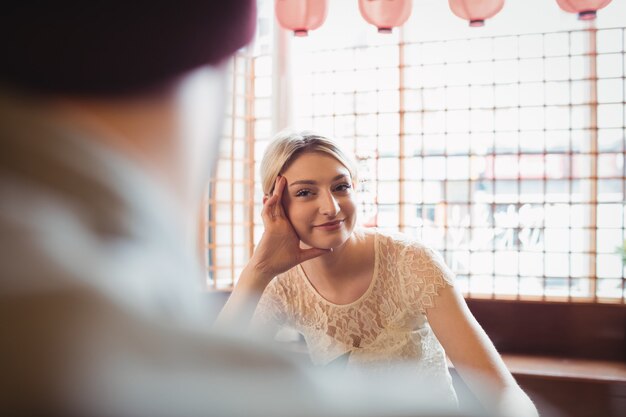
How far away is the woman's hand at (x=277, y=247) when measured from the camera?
1724mm

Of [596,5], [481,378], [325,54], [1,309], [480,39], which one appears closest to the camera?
[1,309]

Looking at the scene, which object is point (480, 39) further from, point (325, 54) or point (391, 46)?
point (325, 54)

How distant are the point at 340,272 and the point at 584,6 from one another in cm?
127

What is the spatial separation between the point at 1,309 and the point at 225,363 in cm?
9

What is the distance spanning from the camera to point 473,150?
3.31m

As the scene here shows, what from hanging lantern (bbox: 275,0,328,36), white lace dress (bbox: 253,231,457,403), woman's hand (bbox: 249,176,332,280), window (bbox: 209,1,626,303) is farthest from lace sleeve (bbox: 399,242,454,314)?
window (bbox: 209,1,626,303)

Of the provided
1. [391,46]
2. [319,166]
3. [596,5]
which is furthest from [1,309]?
[391,46]

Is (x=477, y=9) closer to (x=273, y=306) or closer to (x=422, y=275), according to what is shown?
(x=422, y=275)

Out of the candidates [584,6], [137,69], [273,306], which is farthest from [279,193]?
[137,69]

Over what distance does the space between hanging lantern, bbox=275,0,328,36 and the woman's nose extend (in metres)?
1.07

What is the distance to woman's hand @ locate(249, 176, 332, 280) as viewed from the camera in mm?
1724

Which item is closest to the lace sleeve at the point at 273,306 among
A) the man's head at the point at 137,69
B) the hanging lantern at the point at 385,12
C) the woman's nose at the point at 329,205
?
the woman's nose at the point at 329,205

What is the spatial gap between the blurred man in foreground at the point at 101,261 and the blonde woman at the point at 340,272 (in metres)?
1.36

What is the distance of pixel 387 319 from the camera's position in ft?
5.69
